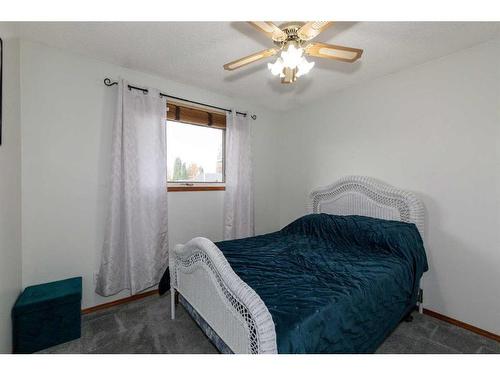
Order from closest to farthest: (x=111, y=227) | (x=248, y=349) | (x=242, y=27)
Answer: (x=248, y=349), (x=242, y=27), (x=111, y=227)

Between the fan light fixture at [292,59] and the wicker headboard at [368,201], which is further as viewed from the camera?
the wicker headboard at [368,201]

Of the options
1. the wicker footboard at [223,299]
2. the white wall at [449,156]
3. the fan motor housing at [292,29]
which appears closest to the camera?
the wicker footboard at [223,299]

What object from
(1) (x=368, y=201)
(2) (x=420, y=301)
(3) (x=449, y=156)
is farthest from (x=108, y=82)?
(2) (x=420, y=301)

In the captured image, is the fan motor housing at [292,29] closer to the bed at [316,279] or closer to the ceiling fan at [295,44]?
the ceiling fan at [295,44]

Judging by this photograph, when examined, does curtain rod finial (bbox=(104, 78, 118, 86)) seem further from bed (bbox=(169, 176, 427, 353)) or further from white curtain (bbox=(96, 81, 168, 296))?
bed (bbox=(169, 176, 427, 353))

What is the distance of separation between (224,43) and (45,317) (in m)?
2.76

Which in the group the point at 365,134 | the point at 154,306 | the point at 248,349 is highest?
the point at 365,134

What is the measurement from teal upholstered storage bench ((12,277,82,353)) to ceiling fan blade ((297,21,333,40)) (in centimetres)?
264

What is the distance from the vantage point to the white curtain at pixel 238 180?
331 centimetres

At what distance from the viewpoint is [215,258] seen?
4.87ft

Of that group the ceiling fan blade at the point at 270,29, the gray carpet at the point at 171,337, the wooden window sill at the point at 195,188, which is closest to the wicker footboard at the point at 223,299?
the gray carpet at the point at 171,337

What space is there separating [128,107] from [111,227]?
129 cm

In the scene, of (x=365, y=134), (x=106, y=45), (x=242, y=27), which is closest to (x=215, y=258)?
(x=242, y=27)
